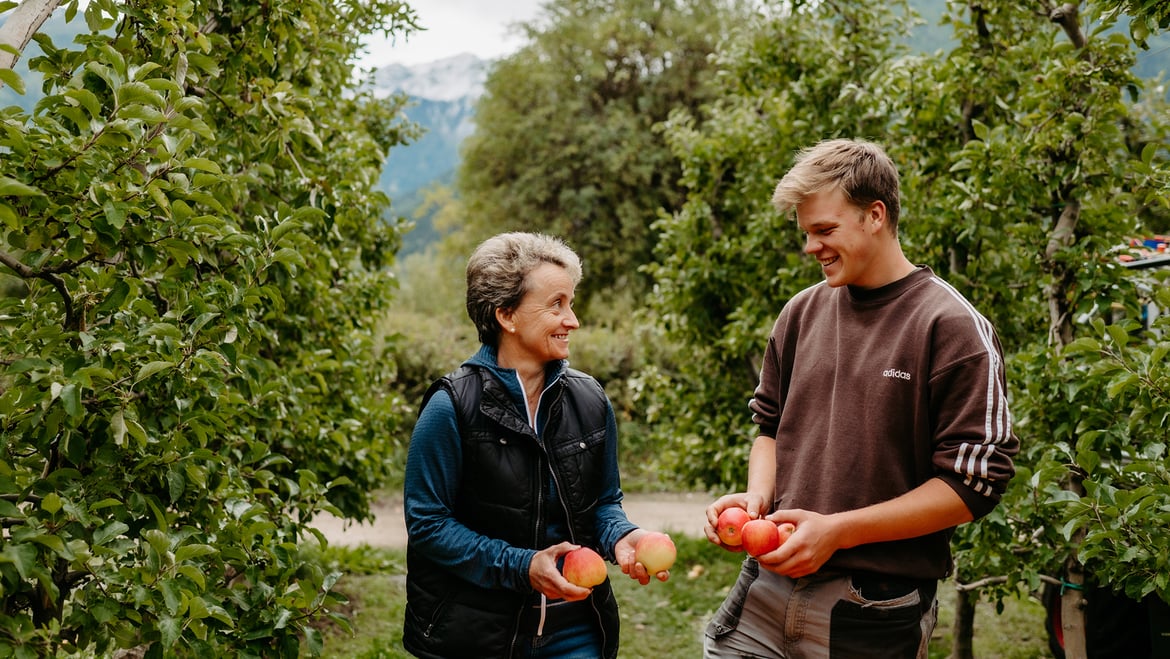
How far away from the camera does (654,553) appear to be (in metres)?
2.47

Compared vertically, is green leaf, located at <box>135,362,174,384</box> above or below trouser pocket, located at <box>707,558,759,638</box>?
above

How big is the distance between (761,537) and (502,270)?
1026 mm

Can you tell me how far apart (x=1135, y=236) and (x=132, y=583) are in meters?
4.29

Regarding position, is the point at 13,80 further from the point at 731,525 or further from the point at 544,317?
the point at 731,525

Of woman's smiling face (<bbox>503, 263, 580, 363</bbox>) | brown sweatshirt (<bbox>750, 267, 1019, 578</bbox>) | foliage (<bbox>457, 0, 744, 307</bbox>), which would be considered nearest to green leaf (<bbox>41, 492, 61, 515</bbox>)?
woman's smiling face (<bbox>503, 263, 580, 363</bbox>)

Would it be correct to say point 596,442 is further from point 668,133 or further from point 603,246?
point 603,246

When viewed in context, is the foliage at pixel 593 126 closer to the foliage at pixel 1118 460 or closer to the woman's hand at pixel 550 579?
the foliage at pixel 1118 460

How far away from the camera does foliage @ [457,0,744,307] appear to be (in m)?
20.1

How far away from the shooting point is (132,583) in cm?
227

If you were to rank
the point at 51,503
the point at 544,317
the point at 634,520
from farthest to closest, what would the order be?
1. the point at 634,520
2. the point at 544,317
3. the point at 51,503

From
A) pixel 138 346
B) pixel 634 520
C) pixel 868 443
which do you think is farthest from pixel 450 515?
pixel 634 520

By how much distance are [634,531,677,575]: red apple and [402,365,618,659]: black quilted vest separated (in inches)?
7.8

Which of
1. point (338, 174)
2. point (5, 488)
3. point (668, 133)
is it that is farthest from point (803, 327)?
point (668, 133)

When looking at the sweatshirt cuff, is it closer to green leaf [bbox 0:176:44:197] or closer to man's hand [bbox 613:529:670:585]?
man's hand [bbox 613:529:670:585]
